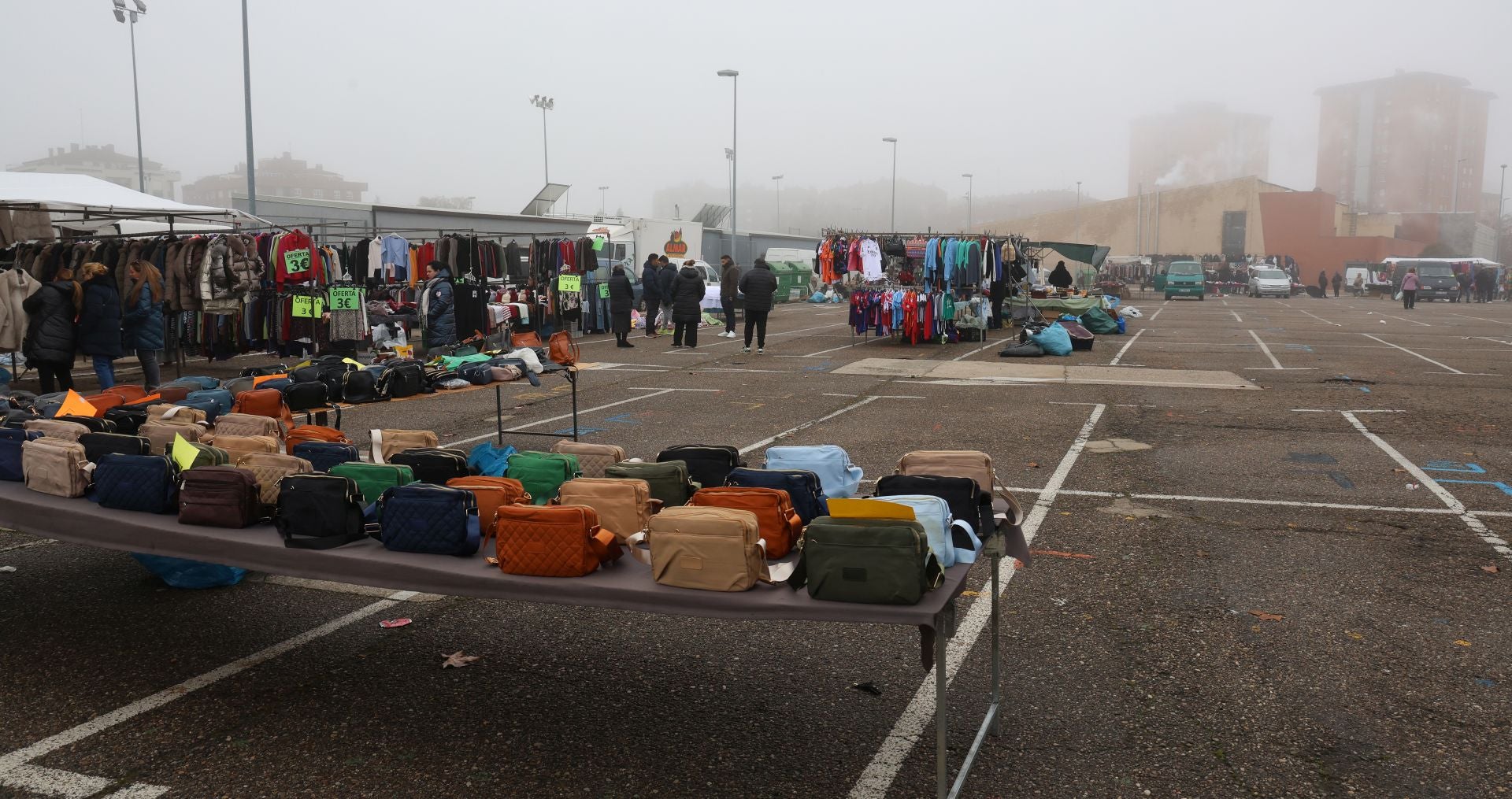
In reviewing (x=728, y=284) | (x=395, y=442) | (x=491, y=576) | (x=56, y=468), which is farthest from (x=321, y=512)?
(x=728, y=284)

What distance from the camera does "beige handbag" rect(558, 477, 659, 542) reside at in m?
4.40

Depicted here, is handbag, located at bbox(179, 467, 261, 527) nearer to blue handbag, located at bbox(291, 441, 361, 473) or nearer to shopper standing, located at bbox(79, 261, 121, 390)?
blue handbag, located at bbox(291, 441, 361, 473)

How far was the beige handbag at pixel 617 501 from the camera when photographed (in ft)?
14.4

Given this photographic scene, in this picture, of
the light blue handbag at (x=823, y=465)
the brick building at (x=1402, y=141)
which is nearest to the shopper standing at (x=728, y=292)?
the light blue handbag at (x=823, y=465)

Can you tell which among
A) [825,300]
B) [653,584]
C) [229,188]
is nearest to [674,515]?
[653,584]

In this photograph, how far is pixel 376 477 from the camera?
4.89m

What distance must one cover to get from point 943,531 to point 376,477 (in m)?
A: 2.67

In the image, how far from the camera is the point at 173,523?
466 centimetres

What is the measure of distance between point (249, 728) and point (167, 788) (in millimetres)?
498

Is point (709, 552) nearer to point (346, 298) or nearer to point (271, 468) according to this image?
point (271, 468)

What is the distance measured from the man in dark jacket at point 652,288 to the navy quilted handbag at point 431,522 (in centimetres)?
2017

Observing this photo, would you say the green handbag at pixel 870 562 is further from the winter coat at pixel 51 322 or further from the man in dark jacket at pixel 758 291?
the man in dark jacket at pixel 758 291

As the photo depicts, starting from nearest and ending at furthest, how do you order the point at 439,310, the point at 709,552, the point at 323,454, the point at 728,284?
the point at 709,552
the point at 323,454
the point at 439,310
the point at 728,284

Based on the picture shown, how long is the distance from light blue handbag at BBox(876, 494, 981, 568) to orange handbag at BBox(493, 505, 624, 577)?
109 cm
